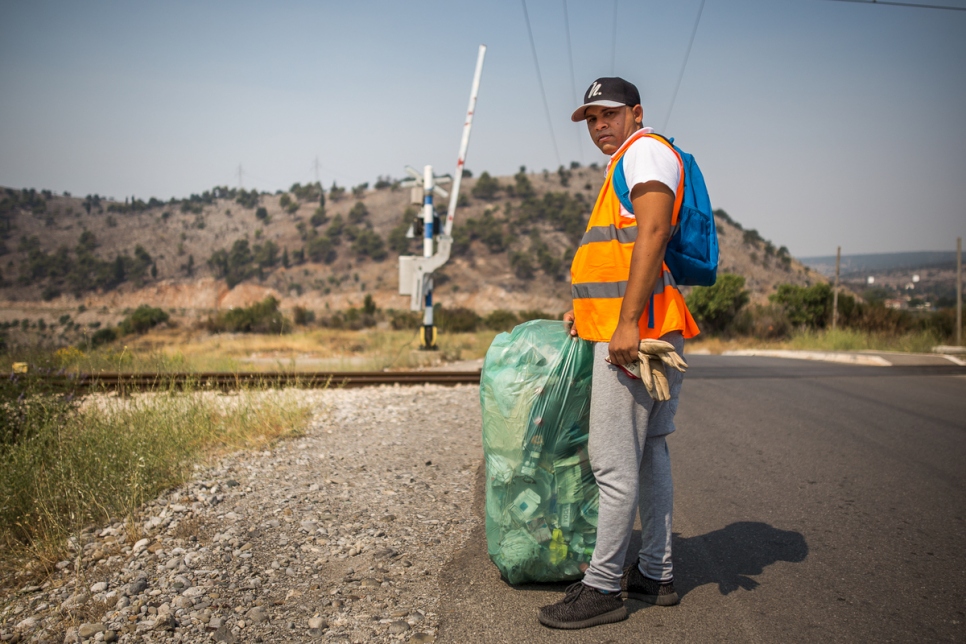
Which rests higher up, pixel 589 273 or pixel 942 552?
pixel 589 273

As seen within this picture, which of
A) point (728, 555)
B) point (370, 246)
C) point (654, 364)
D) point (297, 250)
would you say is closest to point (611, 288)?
point (654, 364)

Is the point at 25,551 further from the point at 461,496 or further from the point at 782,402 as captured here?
the point at 782,402

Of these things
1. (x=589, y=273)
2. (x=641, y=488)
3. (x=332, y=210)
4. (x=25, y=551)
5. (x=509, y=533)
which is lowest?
(x=25, y=551)

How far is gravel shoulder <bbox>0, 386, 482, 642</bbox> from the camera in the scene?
2988 millimetres

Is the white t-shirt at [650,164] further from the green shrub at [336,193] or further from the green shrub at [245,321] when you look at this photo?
the green shrub at [336,193]

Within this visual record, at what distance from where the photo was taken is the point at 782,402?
8461 millimetres

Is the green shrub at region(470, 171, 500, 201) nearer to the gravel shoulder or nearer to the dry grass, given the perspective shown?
the dry grass

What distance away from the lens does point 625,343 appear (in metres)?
2.62

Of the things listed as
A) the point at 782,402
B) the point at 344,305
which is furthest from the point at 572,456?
the point at 344,305

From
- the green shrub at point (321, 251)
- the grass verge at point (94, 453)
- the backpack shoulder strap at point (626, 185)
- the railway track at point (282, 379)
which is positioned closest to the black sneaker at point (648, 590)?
the backpack shoulder strap at point (626, 185)

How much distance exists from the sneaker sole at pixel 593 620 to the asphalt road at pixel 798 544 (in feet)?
0.10

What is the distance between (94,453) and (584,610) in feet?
12.9

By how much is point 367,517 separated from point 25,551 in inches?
78.3

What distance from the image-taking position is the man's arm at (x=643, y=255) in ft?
8.49
